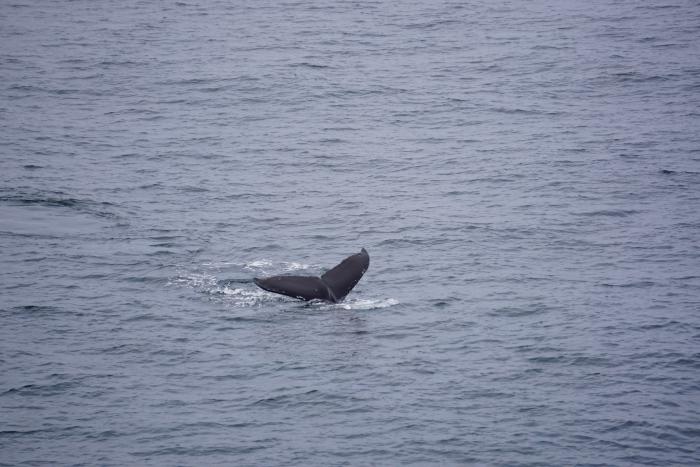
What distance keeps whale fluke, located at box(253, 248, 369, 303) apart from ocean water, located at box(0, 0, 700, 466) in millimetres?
586

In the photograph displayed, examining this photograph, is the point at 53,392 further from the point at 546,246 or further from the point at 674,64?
the point at 674,64

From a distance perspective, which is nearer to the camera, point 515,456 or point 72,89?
point 515,456

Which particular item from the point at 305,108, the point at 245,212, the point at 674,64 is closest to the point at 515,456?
the point at 245,212

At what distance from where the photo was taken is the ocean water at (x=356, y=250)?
19656 millimetres

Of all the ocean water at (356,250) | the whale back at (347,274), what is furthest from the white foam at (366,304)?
the whale back at (347,274)

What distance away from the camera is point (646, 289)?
25875mm

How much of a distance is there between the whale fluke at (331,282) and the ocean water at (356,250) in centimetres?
59

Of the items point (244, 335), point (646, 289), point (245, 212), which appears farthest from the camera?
point (245, 212)

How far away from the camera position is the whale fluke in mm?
22545

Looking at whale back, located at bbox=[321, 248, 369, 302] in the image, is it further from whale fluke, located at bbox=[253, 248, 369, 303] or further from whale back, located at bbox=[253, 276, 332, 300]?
whale back, located at bbox=[253, 276, 332, 300]

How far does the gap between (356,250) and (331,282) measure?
17.9ft

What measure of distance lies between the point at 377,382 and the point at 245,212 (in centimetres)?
1232

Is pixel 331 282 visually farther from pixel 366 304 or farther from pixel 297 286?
pixel 366 304

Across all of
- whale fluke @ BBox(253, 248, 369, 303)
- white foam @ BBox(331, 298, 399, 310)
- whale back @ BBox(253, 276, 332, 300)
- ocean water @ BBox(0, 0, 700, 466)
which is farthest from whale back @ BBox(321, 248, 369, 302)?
white foam @ BBox(331, 298, 399, 310)
